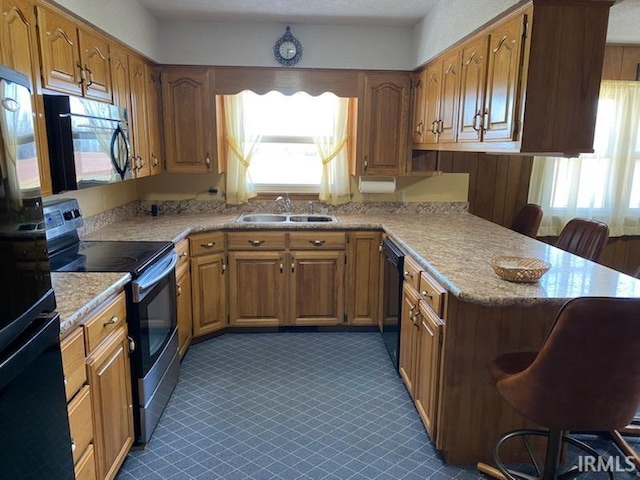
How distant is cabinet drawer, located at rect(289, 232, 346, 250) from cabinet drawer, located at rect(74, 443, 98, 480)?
7.01ft

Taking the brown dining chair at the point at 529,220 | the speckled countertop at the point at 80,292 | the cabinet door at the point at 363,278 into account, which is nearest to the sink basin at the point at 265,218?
the cabinet door at the point at 363,278

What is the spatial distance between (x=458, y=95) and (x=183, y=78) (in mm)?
2162

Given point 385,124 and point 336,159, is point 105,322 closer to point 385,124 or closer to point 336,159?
point 336,159

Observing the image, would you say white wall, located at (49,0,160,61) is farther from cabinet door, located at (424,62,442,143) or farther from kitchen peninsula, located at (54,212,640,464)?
cabinet door, located at (424,62,442,143)

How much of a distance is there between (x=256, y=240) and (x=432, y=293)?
1.72 m

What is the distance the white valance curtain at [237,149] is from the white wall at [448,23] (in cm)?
151

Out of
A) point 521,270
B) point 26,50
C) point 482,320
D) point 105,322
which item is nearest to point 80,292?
point 105,322

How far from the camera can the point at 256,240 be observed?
12.0ft

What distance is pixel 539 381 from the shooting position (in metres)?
1.67

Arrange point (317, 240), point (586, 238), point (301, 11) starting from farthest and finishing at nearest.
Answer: point (317, 240) → point (301, 11) → point (586, 238)

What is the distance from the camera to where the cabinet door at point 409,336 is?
2.63 meters

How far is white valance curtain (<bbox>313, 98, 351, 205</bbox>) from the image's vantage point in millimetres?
4086

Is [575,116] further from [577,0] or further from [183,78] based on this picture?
[183,78]

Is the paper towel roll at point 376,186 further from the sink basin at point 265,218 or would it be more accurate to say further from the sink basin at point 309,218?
the sink basin at point 265,218
